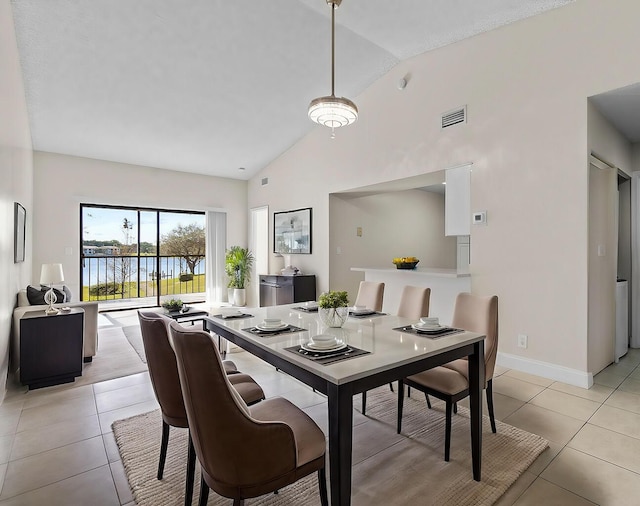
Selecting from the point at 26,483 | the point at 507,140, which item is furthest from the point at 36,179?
the point at 507,140

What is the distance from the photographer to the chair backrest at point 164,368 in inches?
67.4

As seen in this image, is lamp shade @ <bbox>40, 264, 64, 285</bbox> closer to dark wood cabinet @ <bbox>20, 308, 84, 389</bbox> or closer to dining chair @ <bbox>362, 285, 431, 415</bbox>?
dark wood cabinet @ <bbox>20, 308, 84, 389</bbox>

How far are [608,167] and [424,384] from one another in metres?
3.30

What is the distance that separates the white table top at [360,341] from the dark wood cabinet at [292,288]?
318cm

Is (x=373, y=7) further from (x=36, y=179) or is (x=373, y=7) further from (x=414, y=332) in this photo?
(x=36, y=179)

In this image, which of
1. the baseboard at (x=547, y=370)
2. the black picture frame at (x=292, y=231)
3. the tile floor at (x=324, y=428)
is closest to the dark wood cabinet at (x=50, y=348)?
the tile floor at (x=324, y=428)

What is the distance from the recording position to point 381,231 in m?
6.42

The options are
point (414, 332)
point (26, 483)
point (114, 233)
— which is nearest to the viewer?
point (26, 483)

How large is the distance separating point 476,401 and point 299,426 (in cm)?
97

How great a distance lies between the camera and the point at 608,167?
144 inches

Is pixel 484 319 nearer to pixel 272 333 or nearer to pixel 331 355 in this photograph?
pixel 331 355

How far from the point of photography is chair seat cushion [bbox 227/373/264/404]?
6.29ft

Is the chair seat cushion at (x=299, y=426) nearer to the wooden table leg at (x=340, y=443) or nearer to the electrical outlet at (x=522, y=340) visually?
the wooden table leg at (x=340, y=443)

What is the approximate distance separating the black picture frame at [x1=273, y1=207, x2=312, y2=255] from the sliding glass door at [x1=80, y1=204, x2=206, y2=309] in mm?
2115
